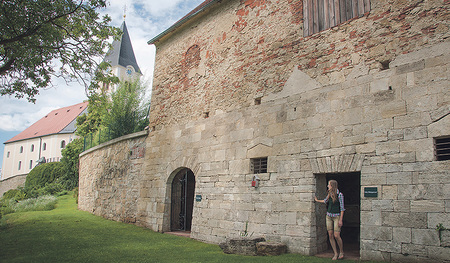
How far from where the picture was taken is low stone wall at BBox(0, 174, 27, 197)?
113ft

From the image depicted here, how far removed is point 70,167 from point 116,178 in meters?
14.9

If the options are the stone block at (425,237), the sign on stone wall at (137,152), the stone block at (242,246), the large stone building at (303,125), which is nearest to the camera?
the stone block at (425,237)

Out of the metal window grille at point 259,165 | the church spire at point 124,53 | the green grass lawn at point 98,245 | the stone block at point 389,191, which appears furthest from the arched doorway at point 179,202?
the church spire at point 124,53

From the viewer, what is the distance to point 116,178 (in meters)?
12.7

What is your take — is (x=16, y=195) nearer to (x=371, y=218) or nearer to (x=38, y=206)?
(x=38, y=206)

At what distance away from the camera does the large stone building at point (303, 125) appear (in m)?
5.28

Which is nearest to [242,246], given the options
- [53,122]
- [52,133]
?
[52,133]

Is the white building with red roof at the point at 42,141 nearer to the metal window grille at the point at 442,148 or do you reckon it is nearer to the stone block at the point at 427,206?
the stone block at the point at 427,206

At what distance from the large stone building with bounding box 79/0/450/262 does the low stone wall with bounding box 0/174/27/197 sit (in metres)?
29.0

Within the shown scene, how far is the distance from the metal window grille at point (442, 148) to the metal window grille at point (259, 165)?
3447 millimetres

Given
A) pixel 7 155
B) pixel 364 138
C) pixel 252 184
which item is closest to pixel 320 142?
pixel 364 138

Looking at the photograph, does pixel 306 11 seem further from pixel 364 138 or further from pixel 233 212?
pixel 233 212

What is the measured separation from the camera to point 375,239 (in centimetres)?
545

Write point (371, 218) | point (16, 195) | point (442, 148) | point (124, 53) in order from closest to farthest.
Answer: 1. point (442, 148)
2. point (371, 218)
3. point (16, 195)
4. point (124, 53)
